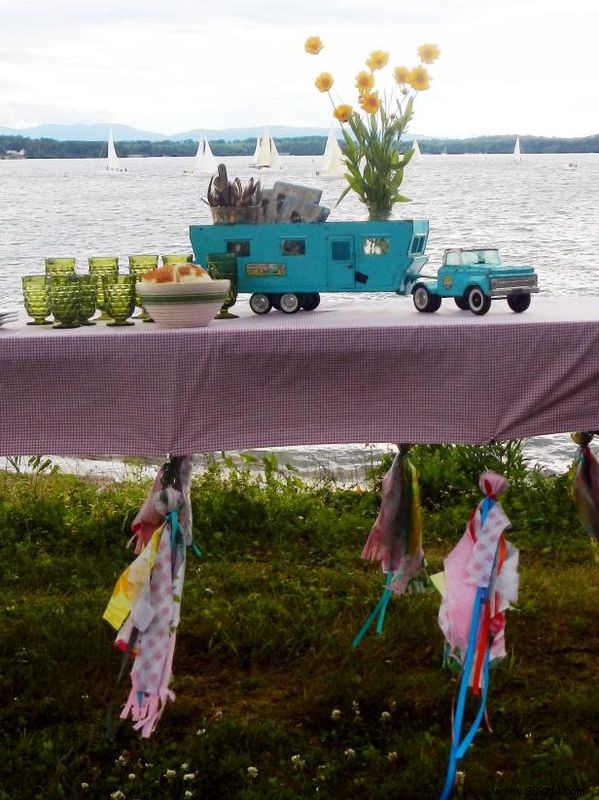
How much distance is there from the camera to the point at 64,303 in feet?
7.82

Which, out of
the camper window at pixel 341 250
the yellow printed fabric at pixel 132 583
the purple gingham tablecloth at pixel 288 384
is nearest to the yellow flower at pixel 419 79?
the camper window at pixel 341 250

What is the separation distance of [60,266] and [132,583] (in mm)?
732

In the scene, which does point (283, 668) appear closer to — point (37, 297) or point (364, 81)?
point (37, 297)

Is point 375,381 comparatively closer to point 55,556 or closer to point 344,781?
point 344,781

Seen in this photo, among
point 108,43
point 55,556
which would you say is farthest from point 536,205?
point 55,556

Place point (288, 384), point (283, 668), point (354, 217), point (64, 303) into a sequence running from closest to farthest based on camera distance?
point (288, 384) → point (64, 303) → point (283, 668) → point (354, 217)

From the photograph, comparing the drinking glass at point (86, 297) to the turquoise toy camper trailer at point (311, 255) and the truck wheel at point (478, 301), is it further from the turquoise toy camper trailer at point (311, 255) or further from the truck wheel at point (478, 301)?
the truck wheel at point (478, 301)

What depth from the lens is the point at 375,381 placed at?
7.45 feet

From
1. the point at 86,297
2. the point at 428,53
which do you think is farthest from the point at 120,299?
the point at 428,53

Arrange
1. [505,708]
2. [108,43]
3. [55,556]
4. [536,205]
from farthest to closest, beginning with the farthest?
[108,43] → [536,205] → [55,556] → [505,708]

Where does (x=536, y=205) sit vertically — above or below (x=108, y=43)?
below

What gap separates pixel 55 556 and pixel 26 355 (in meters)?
2.43

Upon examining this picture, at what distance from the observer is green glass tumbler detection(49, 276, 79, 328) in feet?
7.83

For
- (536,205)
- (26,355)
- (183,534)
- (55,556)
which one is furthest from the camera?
(536,205)
